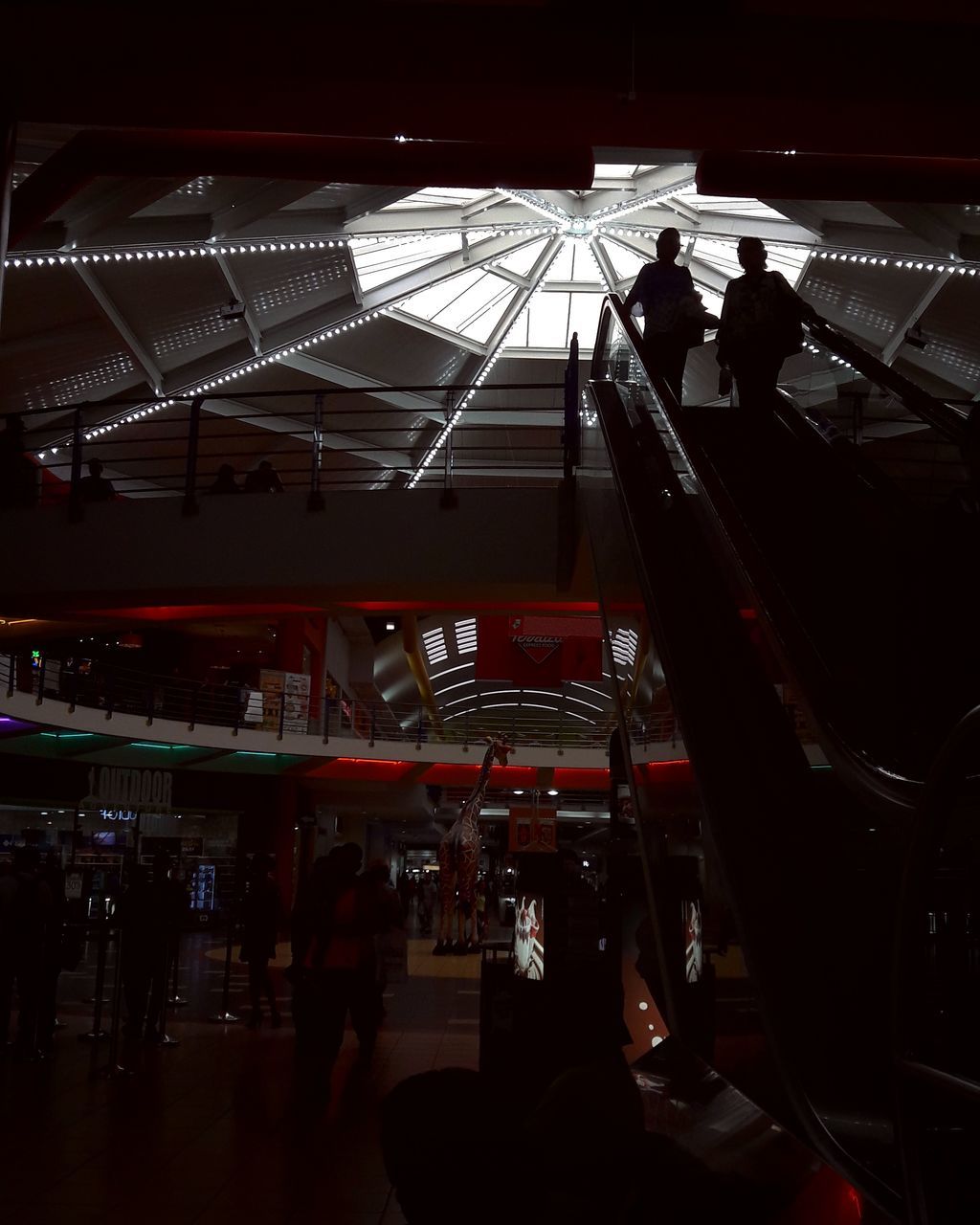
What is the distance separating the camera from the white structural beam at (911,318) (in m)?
17.3

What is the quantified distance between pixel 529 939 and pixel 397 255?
16811 mm

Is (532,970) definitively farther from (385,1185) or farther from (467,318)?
(467,318)

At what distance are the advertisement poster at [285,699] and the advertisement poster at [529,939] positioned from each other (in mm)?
15517

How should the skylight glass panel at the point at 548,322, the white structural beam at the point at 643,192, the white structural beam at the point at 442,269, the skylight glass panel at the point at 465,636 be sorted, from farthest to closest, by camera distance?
the skylight glass panel at the point at 465,636, the skylight glass panel at the point at 548,322, the white structural beam at the point at 442,269, the white structural beam at the point at 643,192

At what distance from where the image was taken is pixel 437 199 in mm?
19203

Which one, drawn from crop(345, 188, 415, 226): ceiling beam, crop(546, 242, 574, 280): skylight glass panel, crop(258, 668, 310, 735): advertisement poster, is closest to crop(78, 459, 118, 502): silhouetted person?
crop(345, 188, 415, 226): ceiling beam

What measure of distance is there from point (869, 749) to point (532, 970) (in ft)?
10.9

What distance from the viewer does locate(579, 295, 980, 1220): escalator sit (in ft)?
8.02

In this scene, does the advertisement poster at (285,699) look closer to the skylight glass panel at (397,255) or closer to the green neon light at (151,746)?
the green neon light at (151,746)

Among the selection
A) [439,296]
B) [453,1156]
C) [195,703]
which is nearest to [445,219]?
[439,296]

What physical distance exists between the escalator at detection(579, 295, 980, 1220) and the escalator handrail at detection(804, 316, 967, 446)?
3cm

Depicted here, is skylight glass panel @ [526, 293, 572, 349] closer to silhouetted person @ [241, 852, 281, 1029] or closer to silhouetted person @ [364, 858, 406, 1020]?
silhouetted person @ [241, 852, 281, 1029]

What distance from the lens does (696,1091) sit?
3.01 m

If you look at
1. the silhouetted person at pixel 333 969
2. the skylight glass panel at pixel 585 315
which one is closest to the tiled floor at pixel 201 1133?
the silhouetted person at pixel 333 969
